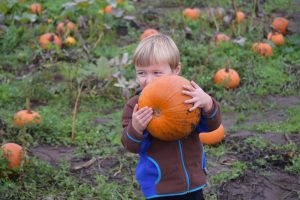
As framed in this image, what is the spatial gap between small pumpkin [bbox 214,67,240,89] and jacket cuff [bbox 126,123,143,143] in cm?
410

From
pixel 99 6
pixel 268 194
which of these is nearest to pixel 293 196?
pixel 268 194

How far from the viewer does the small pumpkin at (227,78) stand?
7.19 meters

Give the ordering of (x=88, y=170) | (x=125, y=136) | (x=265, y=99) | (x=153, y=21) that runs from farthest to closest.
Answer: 1. (x=153, y=21)
2. (x=265, y=99)
3. (x=88, y=170)
4. (x=125, y=136)

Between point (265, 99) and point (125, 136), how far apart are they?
13.5 ft

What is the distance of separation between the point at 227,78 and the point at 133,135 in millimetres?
4130

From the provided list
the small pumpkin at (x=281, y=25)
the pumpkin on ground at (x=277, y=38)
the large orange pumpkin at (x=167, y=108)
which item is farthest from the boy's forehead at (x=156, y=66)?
the small pumpkin at (x=281, y=25)

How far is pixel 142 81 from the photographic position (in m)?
3.30

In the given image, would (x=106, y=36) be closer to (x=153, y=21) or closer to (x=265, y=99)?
(x=153, y=21)

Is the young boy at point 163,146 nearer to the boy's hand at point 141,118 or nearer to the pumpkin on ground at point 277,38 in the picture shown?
the boy's hand at point 141,118

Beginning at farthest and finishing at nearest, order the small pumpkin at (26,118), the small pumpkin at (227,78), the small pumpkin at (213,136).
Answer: the small pumpkin at (227,78) → the small pumpkin at (26,118) → the small pumpkin at (213,136)

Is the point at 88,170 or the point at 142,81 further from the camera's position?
the point at 88,170

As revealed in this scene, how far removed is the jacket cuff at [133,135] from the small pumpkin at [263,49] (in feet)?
17.1

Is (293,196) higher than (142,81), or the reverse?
(142,81)

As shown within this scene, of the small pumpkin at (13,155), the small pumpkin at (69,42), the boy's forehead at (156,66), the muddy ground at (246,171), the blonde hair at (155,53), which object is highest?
the blonde hair at (155,53)
